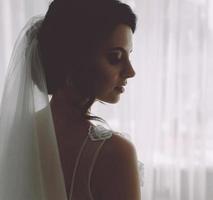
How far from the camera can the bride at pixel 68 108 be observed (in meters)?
0.71

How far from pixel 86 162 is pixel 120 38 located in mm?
268

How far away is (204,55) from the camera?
56.4 inches

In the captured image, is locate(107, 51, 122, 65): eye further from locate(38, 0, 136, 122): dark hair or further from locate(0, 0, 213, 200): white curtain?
locate(0, 0, 213, 200): white curtain

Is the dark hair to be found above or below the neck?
above

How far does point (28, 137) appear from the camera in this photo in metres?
0.75

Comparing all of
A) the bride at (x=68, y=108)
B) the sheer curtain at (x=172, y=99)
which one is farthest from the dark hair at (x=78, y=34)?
the sheer curtain at (x=172, y=99)

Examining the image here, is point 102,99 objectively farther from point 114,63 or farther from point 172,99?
point 172,99

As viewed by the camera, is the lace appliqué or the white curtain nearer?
the lace appliqué

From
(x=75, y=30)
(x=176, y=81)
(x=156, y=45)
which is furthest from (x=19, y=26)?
(x=75, y=30)

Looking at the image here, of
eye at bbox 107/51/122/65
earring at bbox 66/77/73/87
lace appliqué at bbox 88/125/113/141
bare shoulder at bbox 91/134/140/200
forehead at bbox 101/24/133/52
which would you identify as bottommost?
bare shoulder at bbox 91/134/140/200

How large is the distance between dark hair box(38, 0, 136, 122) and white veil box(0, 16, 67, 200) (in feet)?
0.14

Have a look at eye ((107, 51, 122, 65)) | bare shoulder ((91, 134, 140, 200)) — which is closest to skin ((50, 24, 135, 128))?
eye ((107, 51, 122, 65))

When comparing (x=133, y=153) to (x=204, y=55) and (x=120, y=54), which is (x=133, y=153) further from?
(x=204, y=55)

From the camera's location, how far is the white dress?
2.29ft
